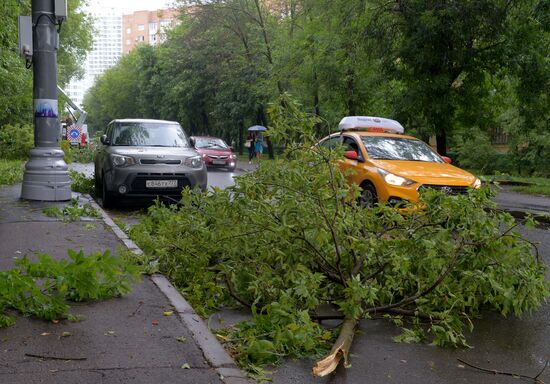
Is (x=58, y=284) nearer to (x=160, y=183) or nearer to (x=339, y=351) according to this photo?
(x=339, y=351)

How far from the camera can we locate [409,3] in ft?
56.7

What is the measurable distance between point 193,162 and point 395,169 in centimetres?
403

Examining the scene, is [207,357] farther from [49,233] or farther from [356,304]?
[49,233]

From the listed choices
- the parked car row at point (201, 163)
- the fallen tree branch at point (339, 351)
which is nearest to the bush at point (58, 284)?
the fallen tree branch at point (339, 351)

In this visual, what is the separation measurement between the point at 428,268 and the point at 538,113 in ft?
48.3

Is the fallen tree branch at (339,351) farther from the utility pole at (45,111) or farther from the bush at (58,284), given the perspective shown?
the utility pole at (45,111)

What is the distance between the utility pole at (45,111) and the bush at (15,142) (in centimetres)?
1850

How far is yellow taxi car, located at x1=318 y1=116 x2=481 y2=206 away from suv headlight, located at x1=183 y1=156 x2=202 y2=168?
2859 mm

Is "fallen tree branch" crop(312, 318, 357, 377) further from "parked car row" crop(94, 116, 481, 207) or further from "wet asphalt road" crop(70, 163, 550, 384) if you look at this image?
"parked car row" crop(94, 116, 481, 207)

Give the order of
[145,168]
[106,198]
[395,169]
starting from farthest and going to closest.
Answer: [106,198] → [145,168] → [395,169]

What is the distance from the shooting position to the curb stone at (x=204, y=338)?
3695mm

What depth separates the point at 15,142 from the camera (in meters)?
28.4

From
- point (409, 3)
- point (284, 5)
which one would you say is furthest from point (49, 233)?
point (284, 5)

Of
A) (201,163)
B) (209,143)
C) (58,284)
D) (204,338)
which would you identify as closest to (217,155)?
(209,143)
